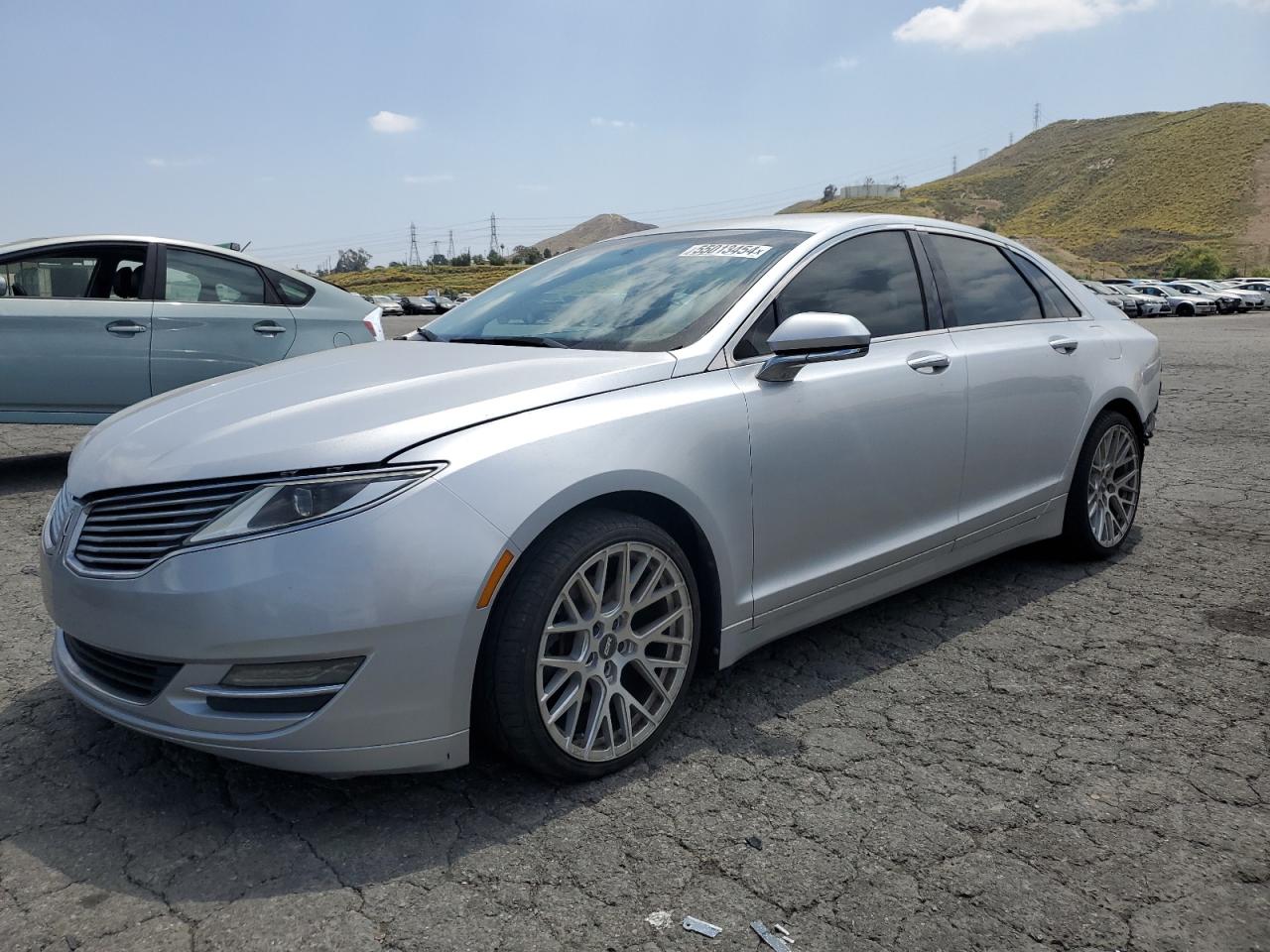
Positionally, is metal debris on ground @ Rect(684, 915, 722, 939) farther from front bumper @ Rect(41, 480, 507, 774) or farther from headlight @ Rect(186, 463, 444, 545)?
headlight @ Rect(186, 463, 444, 545)

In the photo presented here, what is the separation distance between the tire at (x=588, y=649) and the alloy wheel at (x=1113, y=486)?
8.38 ft

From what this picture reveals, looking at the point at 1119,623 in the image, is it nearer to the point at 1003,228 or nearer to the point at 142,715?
the point at 142,715

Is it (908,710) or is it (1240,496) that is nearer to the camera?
(908,710)

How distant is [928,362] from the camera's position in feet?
12.3

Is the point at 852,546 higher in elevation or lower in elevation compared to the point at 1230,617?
higher

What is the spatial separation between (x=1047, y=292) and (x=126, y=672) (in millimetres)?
3990

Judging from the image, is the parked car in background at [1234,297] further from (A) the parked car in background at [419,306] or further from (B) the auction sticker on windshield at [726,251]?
(B) the auction sticker on windshield at [726,251]

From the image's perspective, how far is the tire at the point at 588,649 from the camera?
2.55 metres

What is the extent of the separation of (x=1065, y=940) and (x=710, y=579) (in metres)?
1.29

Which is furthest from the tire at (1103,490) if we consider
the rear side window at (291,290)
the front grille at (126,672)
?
the rear side window at (291,290)

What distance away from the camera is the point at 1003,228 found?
119m

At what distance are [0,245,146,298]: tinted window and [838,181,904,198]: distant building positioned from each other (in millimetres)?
147392

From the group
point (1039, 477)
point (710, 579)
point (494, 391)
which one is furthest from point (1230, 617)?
point (494, 391)

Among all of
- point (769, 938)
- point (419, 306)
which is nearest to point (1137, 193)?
point (419, 306)
